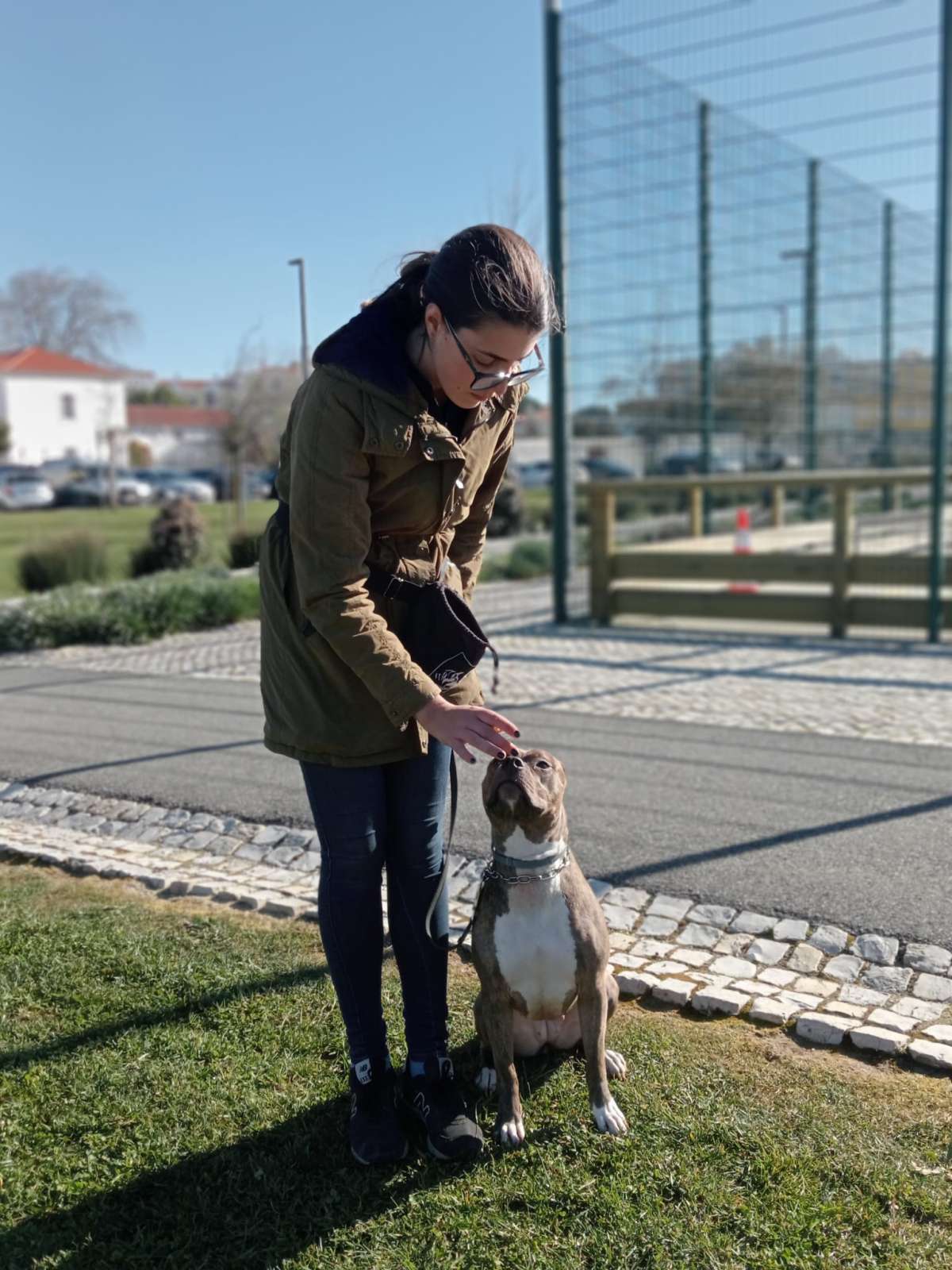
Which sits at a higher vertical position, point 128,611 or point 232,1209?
point 128,611

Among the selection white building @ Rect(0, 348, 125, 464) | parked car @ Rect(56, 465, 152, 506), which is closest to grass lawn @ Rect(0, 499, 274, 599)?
parked car @ Rect(56, 465, 152, 506)

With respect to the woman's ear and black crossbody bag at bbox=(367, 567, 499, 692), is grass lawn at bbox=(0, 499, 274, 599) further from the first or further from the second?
the woman's ear

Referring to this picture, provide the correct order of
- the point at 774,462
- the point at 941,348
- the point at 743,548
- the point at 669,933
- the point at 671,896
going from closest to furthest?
the point at 669,933
the point at 671,896
the point at 941,348
the point at 743,548
the point at 774,462

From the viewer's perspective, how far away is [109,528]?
28.7 meters

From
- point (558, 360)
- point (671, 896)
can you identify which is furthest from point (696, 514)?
point (671, 896)

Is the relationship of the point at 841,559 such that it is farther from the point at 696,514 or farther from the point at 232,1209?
the point at 232,1209

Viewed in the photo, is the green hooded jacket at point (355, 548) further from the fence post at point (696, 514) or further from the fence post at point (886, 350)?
the fence post at point (886, 350)

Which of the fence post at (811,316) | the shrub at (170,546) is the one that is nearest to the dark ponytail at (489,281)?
the shrub at (170,546)

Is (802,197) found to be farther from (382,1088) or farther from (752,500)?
(382,1088)

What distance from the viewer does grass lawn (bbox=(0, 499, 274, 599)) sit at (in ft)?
50.3

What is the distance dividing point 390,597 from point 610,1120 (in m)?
1.42

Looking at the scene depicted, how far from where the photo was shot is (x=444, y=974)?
3.04 meters

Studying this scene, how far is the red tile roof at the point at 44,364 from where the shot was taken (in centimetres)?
7212

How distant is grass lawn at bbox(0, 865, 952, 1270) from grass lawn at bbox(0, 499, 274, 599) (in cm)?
238
